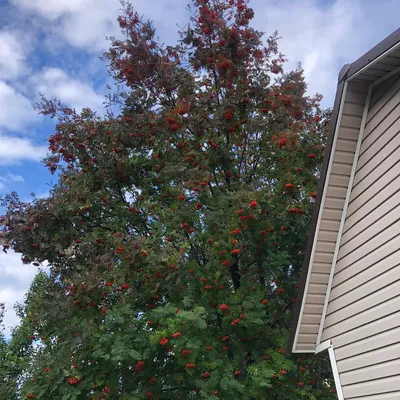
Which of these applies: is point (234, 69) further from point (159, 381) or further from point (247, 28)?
point (159, 381)

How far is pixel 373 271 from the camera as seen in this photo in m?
4.57

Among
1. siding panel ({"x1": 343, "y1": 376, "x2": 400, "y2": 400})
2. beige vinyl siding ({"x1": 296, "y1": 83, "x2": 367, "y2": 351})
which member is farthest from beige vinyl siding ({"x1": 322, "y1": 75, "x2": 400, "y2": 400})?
beige vinyl siding ({"x1": 296, "y1": 83, "x2": 367, "y2": 351})

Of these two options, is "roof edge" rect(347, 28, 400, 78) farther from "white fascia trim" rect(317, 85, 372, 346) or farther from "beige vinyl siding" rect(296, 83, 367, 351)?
"white fascia trim" rect(317, 85, 372, 346)

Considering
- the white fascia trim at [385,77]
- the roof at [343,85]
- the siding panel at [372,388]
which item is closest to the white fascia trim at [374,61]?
the roof at [343,85]

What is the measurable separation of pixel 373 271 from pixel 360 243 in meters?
0.39

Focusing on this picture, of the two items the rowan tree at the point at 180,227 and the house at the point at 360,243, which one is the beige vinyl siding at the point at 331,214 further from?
the rowan tree at the point at 180,227

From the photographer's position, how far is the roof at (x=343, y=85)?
14.2 feet

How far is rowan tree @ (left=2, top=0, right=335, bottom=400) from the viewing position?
7.61 meters

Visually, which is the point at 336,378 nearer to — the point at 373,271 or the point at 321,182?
the point at 373,271

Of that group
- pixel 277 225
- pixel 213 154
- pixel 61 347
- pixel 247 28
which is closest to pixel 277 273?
pixel 277 225

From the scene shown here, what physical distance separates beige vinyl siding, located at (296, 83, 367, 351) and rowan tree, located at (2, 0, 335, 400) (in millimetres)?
1920

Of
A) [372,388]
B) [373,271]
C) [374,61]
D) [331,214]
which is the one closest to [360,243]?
[373,271]

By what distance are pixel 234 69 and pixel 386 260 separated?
6.63m

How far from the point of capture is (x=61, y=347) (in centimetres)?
815
